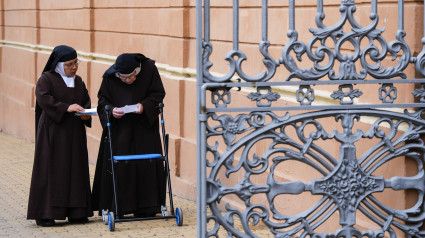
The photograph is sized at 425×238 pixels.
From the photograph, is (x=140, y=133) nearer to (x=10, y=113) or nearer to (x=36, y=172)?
(x=36, y=172)

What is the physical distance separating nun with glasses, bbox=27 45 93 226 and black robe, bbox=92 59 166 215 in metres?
0.24

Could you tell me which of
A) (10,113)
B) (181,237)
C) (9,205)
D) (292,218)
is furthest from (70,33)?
(292,218)

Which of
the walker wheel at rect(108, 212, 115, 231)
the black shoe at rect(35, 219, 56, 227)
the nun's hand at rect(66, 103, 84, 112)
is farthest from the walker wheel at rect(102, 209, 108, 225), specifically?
the nun's hand at rect(66, 103, 84, 112)

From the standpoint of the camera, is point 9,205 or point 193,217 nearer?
point 193,217

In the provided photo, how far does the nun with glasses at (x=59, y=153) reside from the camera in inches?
401

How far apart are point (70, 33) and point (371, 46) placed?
435 inches

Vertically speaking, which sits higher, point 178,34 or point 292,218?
point 178,34

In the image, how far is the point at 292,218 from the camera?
6289 millimetres

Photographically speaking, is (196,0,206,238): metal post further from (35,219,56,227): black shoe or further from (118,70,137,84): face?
(35,219,56,227): black shoe

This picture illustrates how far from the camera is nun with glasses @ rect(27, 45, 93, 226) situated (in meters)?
10.2

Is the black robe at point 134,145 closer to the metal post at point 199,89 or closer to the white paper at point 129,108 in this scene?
the white paper at point 129,108

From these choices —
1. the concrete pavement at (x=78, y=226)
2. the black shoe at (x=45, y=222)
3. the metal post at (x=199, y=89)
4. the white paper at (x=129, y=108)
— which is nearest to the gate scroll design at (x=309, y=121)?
the metal post at (x=199, y=89)

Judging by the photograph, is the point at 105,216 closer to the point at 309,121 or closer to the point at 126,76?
the point at 126,76

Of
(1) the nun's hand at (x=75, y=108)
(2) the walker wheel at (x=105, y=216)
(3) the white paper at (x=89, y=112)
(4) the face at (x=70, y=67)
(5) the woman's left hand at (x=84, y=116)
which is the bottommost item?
(2) the walker wheel at (x=105, y=216)
